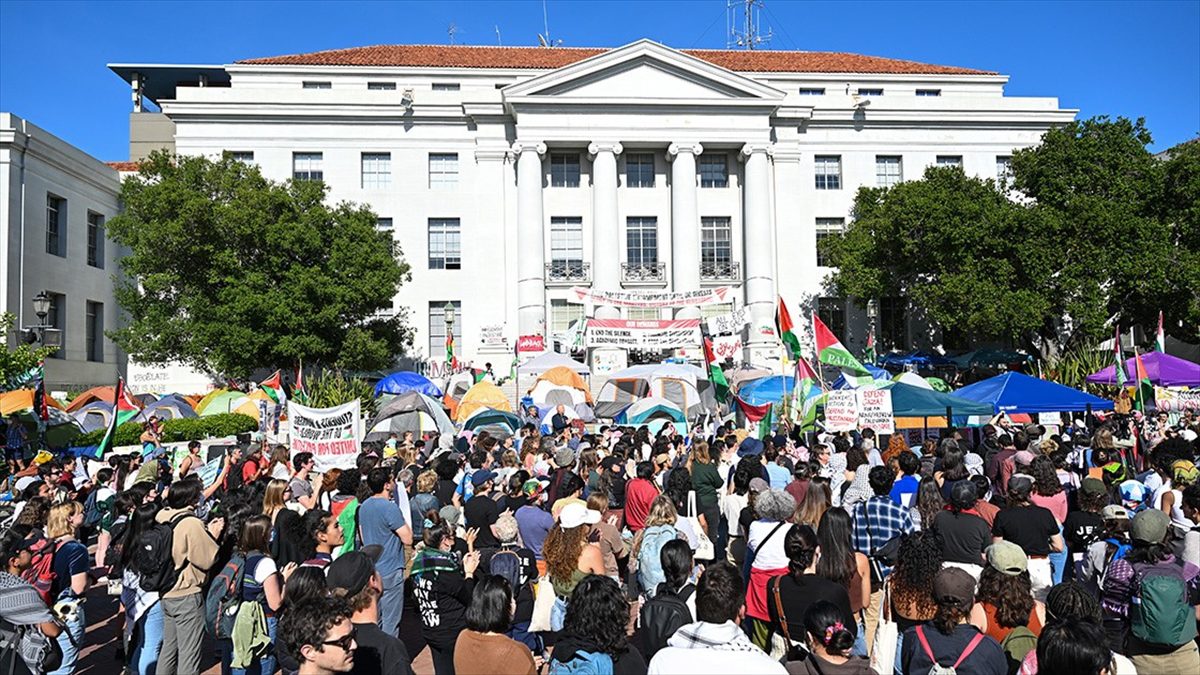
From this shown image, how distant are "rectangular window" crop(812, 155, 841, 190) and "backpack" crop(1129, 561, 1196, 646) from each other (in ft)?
128

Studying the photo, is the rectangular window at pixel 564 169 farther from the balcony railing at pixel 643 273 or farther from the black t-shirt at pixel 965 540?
the black t-shirt at pixel 965 540

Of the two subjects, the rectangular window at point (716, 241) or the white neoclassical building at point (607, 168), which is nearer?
the white neoclassical building at point (607, 168)

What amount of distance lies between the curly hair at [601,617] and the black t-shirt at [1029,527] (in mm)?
4325

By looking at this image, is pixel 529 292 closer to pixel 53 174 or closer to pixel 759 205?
pixel 759 205

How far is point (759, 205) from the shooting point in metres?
39.8

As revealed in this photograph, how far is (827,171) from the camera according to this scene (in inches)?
1687

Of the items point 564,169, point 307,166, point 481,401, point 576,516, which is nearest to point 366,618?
point 576,516

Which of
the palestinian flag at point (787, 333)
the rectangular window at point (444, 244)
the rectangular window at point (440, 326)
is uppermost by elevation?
Answer: the rectangular window at point (444, 244)

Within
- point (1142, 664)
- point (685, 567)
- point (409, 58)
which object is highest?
point (409, 58)

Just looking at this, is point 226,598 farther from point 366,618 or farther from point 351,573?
point 366,618

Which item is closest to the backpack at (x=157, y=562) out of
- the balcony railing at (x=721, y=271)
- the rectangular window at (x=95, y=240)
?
the balcony railing at (x=721, y=271)

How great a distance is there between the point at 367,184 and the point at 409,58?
8.80 metres

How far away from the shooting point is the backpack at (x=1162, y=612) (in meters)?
5.28

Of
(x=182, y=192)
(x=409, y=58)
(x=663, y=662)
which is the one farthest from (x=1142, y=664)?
(x=409, y=58)
